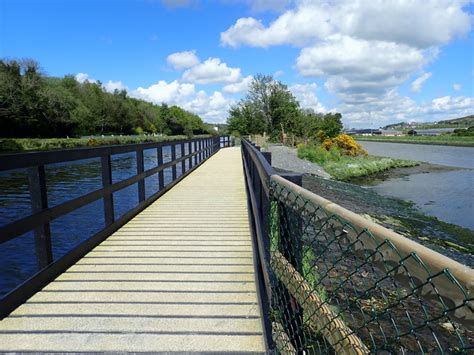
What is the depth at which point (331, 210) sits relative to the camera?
162 cm

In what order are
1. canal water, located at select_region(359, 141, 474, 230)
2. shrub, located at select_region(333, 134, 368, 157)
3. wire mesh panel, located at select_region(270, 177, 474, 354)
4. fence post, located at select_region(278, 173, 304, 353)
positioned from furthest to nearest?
shrub, located at select_region(333, 134, 368, 157) → canal water, located at select_region(359, 141, 474, 230) → fence post, located at select_region(278, 173, 304, 353) → wire mesh panel, located at select_region(270, 177, 474, 354)

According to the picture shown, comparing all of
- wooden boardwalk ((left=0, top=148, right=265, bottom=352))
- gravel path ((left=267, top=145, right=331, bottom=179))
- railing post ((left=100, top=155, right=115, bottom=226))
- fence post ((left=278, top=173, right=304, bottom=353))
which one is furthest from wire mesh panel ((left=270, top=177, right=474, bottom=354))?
gravel path ((left=267, top=145, right=331, bottom=179))

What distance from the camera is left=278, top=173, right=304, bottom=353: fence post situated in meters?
2.38

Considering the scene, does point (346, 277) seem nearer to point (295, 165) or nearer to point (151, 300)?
point (151, 300)

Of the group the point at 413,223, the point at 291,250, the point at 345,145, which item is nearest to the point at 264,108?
the point at 345,145

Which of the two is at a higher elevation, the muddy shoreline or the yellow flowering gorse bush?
the yellow flowering gorse bush

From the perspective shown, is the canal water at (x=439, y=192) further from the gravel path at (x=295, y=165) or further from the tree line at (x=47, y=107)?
the tree line at (x=47, y=107)

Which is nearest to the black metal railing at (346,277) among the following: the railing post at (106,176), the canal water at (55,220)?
the railing post at (106,176)

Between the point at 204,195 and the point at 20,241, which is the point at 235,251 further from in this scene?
the point at 20,241

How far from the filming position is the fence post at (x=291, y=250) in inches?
93.8

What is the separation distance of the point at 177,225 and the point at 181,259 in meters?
1.57

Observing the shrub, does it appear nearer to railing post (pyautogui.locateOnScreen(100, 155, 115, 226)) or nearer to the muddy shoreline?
the muddy shoreline

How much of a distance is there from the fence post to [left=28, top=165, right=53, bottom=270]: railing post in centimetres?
227

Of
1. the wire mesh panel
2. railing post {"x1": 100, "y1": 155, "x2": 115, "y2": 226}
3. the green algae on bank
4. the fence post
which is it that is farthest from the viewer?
the green algae on bank
